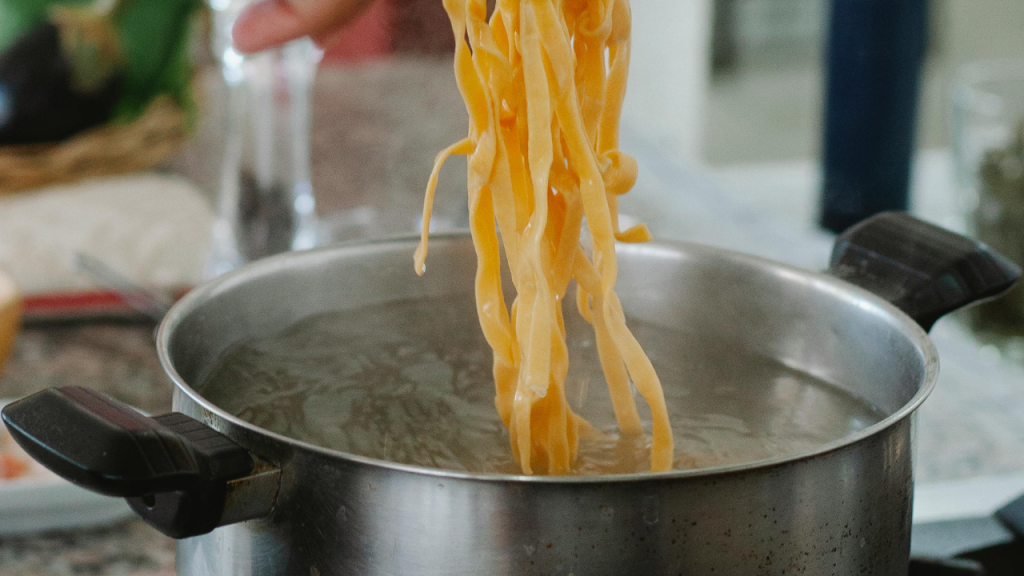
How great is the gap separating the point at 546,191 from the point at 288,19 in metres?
0.22

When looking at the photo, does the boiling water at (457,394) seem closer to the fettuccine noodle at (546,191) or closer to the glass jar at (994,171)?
the fettuccine noodle at (546,191)

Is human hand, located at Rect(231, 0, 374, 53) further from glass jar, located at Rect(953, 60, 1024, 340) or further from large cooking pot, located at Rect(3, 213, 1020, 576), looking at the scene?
glass jar, located at Rect(953, 60, 1024, 340)

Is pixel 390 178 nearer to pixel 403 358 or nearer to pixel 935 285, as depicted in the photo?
pixel 403 358

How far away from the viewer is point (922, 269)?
52 cm

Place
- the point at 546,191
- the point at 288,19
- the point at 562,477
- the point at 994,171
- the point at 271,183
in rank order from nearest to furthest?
the point at 562,477 → the point at 546,191 → the point at 288,19 → the point at 994,171 → the point at 271,183

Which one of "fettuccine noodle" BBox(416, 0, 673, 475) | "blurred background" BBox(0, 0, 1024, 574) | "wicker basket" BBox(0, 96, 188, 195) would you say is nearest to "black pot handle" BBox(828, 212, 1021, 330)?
"fettuccine noodle" BBox(416, 0, 673, 475)

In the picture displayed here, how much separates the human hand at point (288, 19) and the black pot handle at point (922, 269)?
11.6 inches

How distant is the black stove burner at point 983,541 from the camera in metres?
0.58

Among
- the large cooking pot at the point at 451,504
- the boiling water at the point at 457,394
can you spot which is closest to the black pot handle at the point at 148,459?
the large cooking pot at the point at 451,504

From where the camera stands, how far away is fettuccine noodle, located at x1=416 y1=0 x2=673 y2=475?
43cm

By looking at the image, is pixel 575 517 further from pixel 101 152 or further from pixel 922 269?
pixel 101 152

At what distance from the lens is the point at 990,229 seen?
1.01m

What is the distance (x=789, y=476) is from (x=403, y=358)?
0.27 m

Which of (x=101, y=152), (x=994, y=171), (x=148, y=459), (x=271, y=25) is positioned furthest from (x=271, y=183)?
(x=148, y=459)
